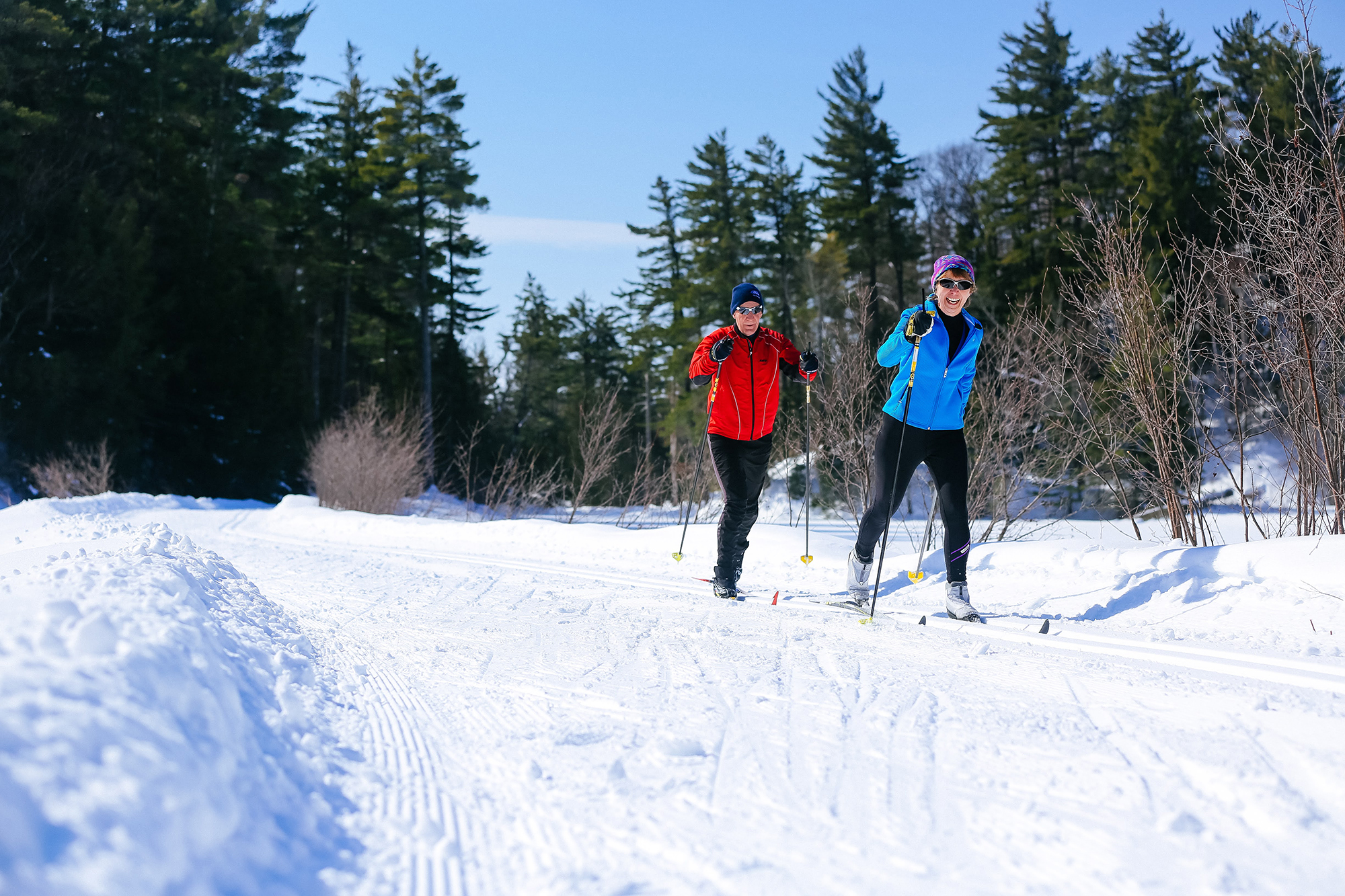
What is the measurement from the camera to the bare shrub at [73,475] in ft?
53.2

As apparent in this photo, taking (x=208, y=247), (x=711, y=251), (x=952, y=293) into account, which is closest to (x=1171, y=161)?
(x=711, y=251)

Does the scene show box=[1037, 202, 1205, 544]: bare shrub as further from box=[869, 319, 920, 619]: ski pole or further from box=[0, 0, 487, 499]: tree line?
box=[0, 0, 487, 499]: tree line

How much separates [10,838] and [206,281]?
25.4 m

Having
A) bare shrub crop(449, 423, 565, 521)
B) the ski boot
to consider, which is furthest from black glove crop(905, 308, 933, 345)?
bare shrub crop(449, 423, 565, 521)

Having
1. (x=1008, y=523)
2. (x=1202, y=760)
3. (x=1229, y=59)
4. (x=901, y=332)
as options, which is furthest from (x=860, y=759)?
(x=1229, y=59)

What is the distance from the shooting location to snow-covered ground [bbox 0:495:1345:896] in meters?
1.55

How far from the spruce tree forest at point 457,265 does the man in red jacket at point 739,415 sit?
2.66 m

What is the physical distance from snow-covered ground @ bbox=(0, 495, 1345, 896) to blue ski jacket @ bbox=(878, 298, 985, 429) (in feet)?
3.64

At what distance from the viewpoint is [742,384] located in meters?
5.11

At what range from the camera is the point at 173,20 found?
24.3 m

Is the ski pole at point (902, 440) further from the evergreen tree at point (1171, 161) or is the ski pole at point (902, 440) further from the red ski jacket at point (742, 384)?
the evergreen tree at point (1171, 161)

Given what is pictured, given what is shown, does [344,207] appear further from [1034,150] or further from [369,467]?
[1034,150]

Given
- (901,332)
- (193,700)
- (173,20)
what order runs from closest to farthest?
(193,700) → (901,332) → (173,20)

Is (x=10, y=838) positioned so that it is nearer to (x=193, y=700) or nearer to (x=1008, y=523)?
(x=193, y=700)
